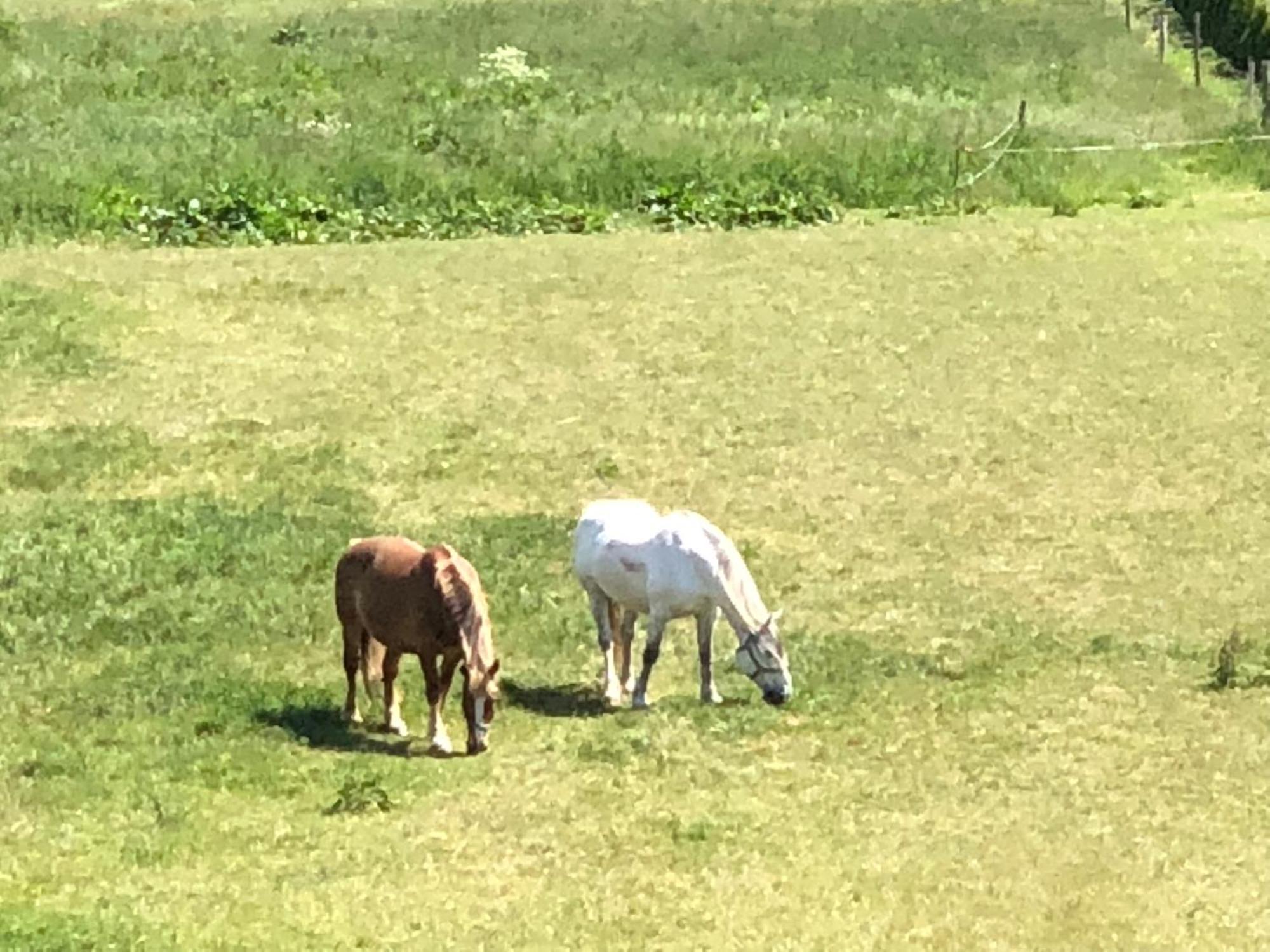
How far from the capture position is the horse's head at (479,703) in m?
12.2

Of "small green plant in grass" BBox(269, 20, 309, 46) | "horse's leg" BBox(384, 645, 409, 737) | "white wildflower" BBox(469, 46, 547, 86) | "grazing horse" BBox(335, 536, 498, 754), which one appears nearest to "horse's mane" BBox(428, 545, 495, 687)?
"grazing horse" BBox(335, 536, 498, 754)

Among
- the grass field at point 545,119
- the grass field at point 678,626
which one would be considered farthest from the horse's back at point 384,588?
the grass field at point 545,119

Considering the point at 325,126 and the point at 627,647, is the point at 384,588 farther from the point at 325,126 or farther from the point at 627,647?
the point at 325,126

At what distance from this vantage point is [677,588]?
43.3 ft

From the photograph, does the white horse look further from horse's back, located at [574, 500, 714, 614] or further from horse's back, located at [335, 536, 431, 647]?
horse's back, located at [335, 536, 431, 647]

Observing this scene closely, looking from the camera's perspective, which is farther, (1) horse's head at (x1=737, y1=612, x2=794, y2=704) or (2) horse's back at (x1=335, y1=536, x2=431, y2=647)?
(1) horse's head at (x1=737, y1=612, x2=794, y2=704)

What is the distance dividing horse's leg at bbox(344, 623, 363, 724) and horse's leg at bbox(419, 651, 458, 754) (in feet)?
1.90

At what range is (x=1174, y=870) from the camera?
1073cm

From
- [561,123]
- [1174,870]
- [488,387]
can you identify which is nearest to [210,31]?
[561,123]

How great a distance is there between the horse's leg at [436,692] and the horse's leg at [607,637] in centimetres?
129

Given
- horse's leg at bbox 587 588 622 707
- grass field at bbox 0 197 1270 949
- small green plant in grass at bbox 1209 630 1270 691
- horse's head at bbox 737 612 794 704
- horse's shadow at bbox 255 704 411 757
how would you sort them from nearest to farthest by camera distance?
grass field at bbox 0 197 1270 949
horse's shadow at bbox 255 704 411 757
horse's head at bbox 737 612 794 704
horse's leg at bbox 587 588 622 707
small green plant in grass at bbox 1209 630 1270 691

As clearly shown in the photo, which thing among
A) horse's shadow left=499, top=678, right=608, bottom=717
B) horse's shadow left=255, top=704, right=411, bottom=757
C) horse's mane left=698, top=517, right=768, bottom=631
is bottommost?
horse's shadow left=499, top=678, right=608, bottom=717

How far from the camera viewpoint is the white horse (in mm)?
13156

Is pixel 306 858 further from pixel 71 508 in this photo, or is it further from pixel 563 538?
pixel 71 508
